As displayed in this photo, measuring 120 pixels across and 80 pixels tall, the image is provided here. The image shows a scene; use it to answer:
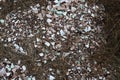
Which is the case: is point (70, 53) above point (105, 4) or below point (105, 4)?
below

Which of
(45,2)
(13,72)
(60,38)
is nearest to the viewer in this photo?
(13,72)


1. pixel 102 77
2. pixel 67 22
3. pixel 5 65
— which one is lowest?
pixel 102 77

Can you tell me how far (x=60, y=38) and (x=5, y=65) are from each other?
71 centimetres

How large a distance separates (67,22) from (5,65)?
91cm

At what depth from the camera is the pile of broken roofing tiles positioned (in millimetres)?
3697

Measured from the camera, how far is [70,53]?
3754 mm

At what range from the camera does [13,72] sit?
3596 millimetres

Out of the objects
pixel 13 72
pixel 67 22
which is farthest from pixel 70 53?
pixel 13 72

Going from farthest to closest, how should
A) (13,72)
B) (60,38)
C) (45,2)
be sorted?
(45,2) < (60,38) < (13,72)

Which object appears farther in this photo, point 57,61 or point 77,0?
point 77,0

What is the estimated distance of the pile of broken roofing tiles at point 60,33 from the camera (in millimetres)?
3697

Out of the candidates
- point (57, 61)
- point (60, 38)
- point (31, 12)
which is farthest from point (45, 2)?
point (57, 61)

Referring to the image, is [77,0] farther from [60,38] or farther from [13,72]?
[13,72]

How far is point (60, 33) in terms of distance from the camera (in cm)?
389
